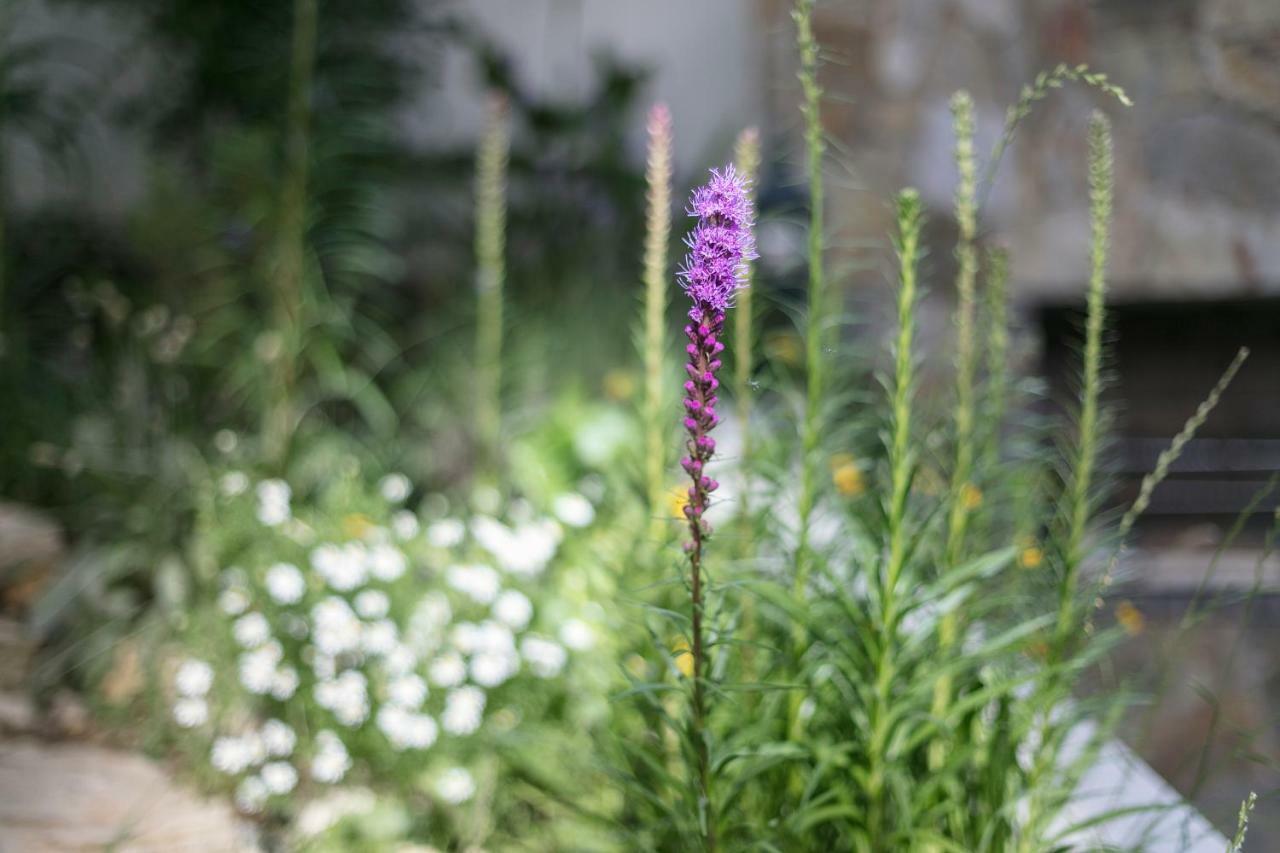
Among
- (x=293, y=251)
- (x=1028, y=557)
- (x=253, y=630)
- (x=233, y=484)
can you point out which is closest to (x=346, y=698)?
(x=253, y=630)

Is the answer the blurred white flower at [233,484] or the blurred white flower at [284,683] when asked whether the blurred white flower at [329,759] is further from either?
the blurred white flower at [233,484]

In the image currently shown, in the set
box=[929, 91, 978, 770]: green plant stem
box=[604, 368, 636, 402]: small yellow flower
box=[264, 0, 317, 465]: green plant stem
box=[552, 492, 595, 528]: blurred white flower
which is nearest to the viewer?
box=[929, 91, 978, 770]: green plant stem

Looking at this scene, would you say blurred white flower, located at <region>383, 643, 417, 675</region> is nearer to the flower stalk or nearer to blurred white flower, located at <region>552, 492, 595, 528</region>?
blurred white flower, located at <region>552, 492, 595, 528</region>

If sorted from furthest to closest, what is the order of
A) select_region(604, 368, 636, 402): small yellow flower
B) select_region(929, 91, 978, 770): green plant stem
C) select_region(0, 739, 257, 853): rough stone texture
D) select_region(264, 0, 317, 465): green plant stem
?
select_region(604, 368, 636, 402): small yellow flower → select_region(264, 0, 317, 465): green plant stem → select_region(0, 739, 257, 853): rough stone texture → select_region(929, 91, 978, 770): green plant stem

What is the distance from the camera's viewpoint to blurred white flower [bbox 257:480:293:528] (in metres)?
1.99

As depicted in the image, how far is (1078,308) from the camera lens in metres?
2.95

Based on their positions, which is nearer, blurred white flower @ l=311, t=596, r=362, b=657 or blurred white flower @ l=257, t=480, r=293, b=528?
blurred white flower @ l=311, t=596, r=362, b=657

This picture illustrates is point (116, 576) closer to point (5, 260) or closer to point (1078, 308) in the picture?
point (5, 260)

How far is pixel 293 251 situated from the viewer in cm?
247

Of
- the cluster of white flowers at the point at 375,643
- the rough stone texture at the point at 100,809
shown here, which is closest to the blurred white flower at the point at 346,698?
the cluster of white flowers at the point at 375,643

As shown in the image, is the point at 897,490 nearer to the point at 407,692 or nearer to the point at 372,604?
the point at 407,692

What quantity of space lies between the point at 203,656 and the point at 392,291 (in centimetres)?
169

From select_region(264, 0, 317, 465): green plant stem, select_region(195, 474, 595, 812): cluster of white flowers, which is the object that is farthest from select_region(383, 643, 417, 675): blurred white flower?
select_region(264, 0, 317, 465): green plant stem

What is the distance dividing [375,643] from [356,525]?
1.41ft
